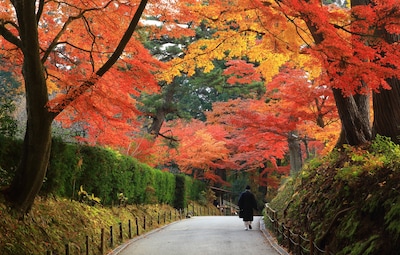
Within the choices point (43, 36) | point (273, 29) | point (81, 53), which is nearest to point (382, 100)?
point (273, 29)

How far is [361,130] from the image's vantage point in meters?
12.8

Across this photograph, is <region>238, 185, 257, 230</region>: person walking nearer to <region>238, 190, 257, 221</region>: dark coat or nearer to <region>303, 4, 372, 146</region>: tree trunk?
<region>238, 190, 257, 221</region>: dark coat

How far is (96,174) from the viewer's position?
14211 millimetres

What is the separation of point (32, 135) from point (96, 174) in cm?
553

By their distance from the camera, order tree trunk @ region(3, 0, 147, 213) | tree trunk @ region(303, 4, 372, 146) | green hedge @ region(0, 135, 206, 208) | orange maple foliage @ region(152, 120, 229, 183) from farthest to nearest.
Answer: orange maple foliage @ region(152, 120, 229, 183) → tree trunk @ region(303, 4, 372, 146) → green hedge @ region(0, 135, 206, 208) → tree trunk @ region(3, 0, 147, 213)

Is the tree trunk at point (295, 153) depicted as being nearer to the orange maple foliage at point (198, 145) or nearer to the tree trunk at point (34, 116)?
the orange maple foliage at point (198, 145)

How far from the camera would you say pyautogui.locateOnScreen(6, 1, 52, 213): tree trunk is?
8.70 meters

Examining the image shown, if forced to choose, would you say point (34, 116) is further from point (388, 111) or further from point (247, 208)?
point (247, 208)

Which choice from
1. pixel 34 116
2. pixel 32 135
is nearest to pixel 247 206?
pixel 32 135

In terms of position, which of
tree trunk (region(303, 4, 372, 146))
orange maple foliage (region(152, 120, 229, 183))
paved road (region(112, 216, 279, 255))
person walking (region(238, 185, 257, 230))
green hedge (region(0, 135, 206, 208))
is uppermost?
orange maple foliage (region(152, 120, 229, 183))

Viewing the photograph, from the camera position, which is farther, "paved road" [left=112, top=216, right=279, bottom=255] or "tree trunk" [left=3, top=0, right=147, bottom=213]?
"paved road" [left=112, top=216, right=279, bottom=255]

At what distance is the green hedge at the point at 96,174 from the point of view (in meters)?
10.9

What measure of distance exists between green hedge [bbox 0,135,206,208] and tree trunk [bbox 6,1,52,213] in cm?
111

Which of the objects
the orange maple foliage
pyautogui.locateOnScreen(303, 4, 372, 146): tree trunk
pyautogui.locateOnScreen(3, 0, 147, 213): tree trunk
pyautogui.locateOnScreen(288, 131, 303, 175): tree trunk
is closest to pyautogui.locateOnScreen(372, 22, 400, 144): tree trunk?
pyautogui.locateOnScreen(303, 4, 372, 146): tree trunk
